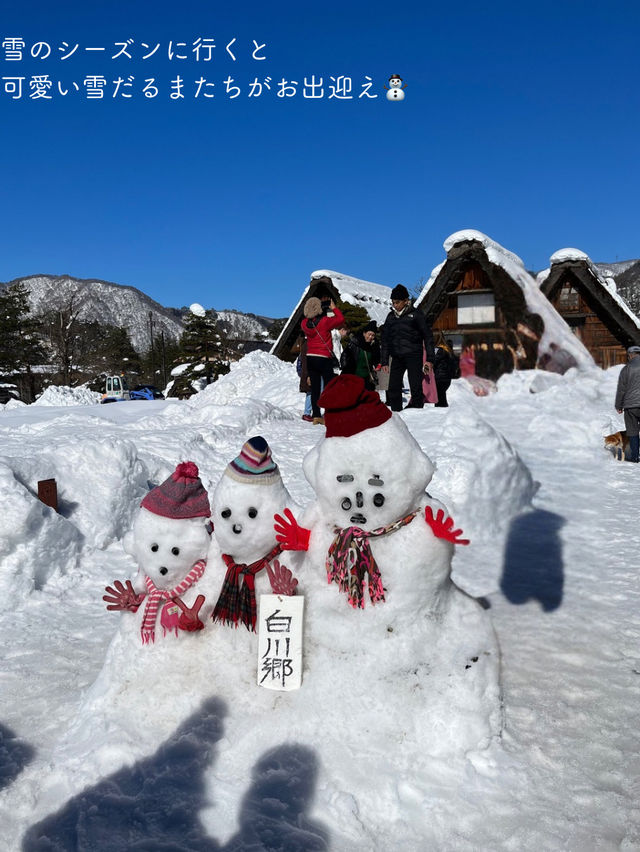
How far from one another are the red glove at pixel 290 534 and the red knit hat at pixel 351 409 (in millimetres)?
422

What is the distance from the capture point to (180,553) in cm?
291

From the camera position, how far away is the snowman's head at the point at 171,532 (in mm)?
2904

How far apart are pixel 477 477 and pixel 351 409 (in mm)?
3348

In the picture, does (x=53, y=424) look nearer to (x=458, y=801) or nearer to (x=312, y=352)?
(x=312, y=352)

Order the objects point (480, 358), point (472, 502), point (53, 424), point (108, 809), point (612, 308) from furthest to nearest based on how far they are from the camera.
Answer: point (612, 308), point (480, 358), point (53, 424), point (472, 502), point (108, 809)

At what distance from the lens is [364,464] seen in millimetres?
2652

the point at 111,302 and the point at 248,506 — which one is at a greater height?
the point at 111,302

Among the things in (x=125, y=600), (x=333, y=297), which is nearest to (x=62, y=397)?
(x=333, y=297)

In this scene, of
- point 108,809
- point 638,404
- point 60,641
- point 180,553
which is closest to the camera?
point 108,809

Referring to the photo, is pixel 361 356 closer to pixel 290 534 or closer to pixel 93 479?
pixel 93 479

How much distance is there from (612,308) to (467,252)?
4.10 metres

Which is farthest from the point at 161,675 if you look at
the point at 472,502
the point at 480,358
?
the point at 480,358

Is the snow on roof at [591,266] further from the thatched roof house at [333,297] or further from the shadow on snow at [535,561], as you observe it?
the shadow on snow at [535,561]

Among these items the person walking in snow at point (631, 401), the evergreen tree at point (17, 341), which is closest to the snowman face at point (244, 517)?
the person walking in snow at point (631, 401)
